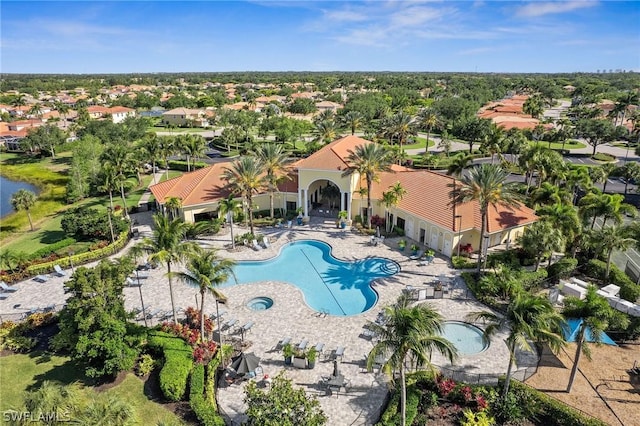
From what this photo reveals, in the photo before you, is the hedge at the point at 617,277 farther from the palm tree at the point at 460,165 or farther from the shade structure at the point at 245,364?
the shade structure at the point at 245,364

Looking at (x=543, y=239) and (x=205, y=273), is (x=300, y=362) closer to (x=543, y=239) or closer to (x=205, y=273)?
(x=205, y=273)

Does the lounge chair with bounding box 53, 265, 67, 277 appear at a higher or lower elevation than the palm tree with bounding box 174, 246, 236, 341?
lower

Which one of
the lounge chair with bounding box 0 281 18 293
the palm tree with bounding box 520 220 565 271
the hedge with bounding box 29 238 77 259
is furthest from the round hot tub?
the hedge with bounding box 29 238 77 259

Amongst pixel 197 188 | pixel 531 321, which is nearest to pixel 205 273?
pixel 531 321

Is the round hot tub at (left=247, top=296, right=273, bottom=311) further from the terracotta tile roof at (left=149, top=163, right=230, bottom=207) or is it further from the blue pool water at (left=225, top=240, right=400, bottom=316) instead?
the terracotta tile roof at (left=149, top=163, right=230, bottom=207)

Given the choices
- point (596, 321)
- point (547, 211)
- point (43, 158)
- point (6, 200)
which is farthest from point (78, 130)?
point (596, 321)

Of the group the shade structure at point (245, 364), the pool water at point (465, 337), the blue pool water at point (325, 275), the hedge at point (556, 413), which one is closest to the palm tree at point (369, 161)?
the blue pool water at point (325, 275)
